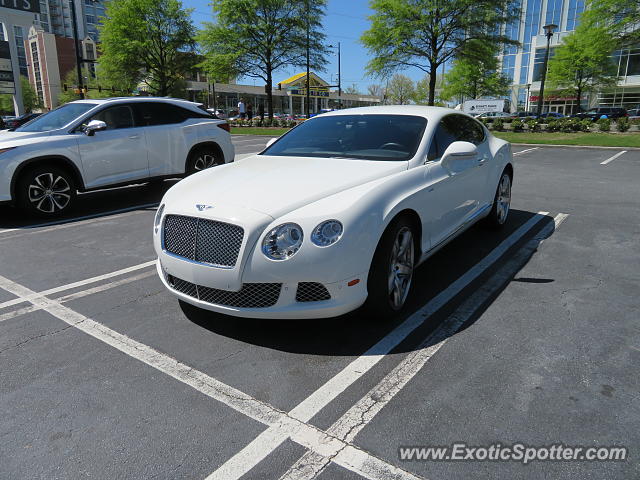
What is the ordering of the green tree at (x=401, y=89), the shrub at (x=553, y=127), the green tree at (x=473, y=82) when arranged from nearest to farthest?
the shrub at (x=553, y=127) → the green tree at (x=473, y=82) → the green tree at (x=401, y=89)

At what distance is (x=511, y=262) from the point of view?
493 cm

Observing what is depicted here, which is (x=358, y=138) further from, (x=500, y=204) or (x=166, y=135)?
(x=166, y=135)

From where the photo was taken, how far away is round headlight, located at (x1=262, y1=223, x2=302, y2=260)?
297cm

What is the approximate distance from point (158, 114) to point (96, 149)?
1.37m

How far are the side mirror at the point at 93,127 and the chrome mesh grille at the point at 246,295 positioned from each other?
4739 millimetres

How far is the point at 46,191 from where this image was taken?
22.6 feet

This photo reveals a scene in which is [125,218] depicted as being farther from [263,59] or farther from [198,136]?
[263,59]

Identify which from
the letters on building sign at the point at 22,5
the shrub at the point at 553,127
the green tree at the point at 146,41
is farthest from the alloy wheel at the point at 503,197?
the letters on building sign at the point at 22,5

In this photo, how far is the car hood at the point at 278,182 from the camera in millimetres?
3221

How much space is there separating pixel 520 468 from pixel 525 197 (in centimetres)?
707

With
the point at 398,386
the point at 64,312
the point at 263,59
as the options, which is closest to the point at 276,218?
the point at 398,386

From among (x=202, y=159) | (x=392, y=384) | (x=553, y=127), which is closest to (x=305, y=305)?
(x=392, y=384)

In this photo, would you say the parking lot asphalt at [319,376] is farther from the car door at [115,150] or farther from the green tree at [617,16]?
the green tree at [617,16]

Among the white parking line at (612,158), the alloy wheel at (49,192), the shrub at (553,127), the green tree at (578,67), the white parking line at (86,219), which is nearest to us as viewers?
the white parking line at (86,219)
